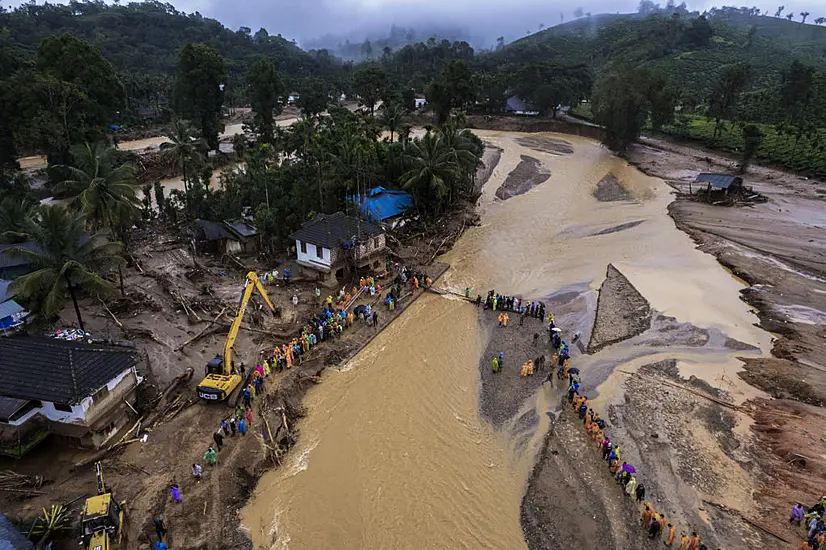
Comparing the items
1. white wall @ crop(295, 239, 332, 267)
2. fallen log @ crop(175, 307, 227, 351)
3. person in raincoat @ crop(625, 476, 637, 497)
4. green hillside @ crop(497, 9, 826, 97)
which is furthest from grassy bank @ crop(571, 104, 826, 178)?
fallen log @ crop(175, 307, 227, 351)

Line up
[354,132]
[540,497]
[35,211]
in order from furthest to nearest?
[354,132] → [35,211] → [540,497]

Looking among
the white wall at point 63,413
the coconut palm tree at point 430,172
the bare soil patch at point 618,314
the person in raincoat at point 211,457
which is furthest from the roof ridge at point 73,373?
the coconut palm tree at point 430,172

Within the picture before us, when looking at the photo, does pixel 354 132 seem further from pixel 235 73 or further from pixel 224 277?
pixel 235 73

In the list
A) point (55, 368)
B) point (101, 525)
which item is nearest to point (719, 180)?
point (55, 368)

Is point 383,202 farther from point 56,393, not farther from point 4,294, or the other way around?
point 56,393

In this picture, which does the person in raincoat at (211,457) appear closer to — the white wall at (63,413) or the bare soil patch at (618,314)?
the white wall at (63,413)

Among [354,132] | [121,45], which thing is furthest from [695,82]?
[121,45]

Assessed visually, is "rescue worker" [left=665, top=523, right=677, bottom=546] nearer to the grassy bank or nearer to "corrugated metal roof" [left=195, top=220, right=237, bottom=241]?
"corrugated metal roof" [left=195, top=220, right=237, bottom=241]
